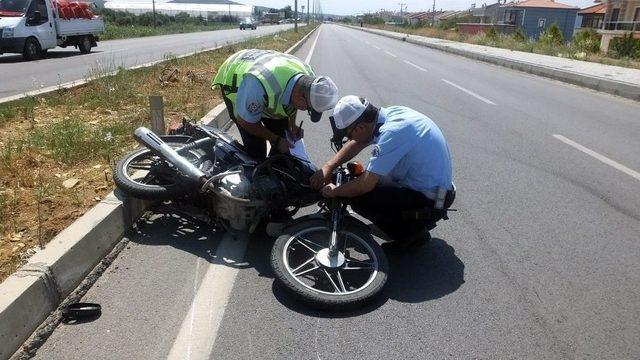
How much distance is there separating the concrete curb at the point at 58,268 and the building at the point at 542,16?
88430mm

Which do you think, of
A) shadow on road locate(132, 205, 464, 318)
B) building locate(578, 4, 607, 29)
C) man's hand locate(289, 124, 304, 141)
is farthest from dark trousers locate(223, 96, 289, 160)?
building locate(578, 4, 607, 29)

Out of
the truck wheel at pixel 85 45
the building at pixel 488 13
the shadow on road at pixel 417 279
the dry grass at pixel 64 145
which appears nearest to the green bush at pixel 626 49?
the truck wheel at pixel 85 45

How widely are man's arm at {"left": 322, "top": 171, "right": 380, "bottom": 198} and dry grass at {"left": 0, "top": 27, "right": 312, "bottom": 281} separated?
1.89 meters

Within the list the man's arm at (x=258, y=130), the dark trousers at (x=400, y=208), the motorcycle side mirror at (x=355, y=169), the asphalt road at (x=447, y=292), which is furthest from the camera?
the man's arm at (x=258, y=130)

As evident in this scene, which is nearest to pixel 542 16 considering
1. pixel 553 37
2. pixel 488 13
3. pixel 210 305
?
pixel 488 13

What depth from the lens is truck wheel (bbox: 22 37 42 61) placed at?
17.1 metres

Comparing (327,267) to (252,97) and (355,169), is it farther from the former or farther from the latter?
(252,97)

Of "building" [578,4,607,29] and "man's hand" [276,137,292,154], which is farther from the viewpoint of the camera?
"building" [578,4,607,29]

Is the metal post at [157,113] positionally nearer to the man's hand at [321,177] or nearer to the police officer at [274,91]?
the police officer at [274,91]

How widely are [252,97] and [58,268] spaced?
1.72m

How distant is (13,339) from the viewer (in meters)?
2.55

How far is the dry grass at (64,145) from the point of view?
3738mm

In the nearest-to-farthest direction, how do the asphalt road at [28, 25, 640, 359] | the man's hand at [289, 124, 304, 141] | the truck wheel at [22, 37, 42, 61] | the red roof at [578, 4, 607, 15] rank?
the asphalt road at [28, 25, 640, 359] < the man's hand at [289, 124, 304, 141] < the truck wheel at [22, 37, 42, 61] < the red roof at [578, 4, 607, 15]

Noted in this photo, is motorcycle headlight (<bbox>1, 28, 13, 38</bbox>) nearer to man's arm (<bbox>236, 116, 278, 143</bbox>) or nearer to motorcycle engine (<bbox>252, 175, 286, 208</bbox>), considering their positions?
man's arm (<bbox>236, 116, 278, 143</bbox>)
